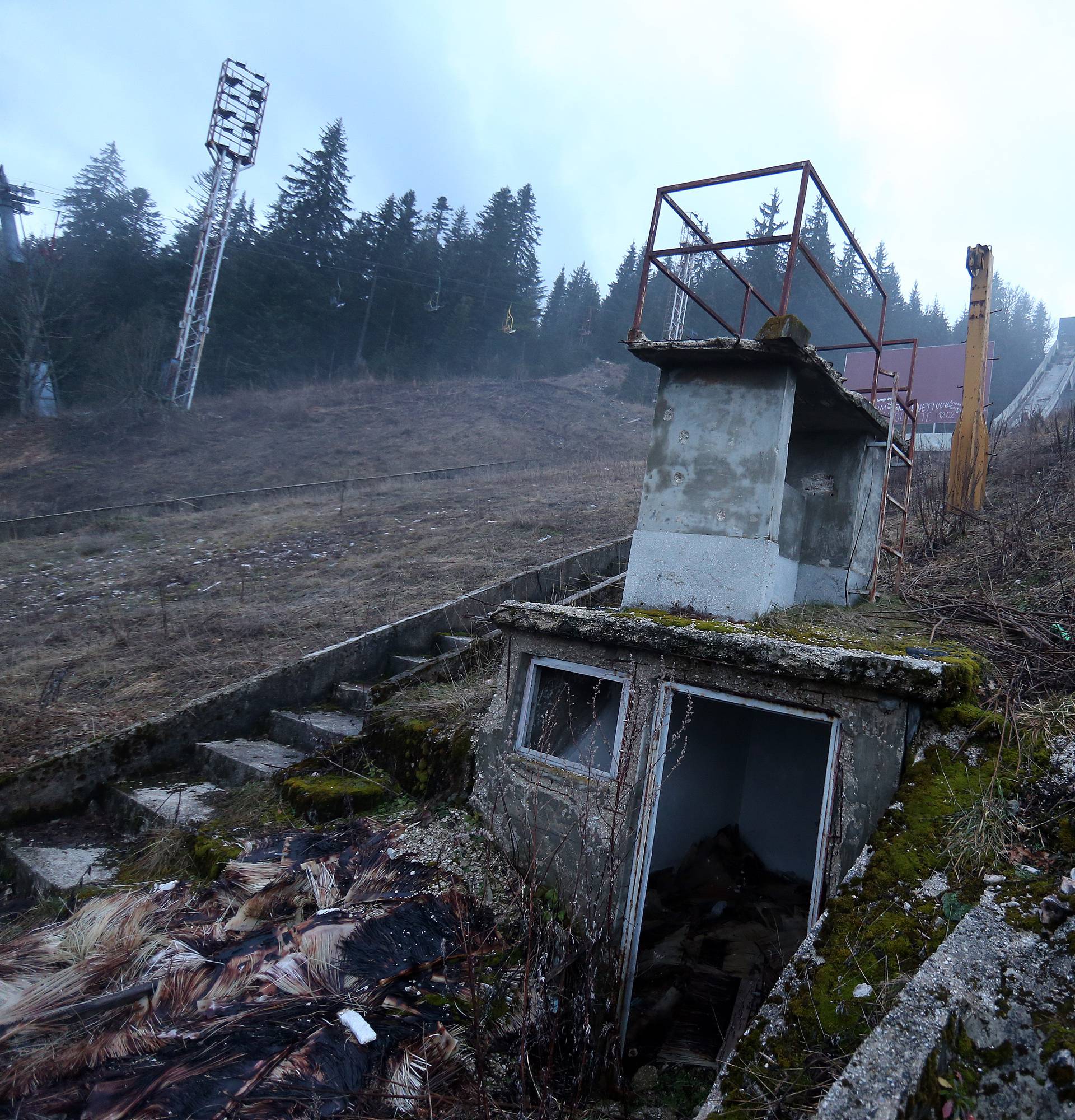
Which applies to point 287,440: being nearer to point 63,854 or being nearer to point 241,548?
point 241,548

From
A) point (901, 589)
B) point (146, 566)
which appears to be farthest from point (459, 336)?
point (901, 589)

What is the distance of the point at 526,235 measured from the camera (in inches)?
1651

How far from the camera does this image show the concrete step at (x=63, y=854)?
15.1 ft

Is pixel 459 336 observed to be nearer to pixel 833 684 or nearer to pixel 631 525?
pixel 631 525

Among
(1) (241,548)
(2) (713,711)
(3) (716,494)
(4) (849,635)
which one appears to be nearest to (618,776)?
(4) (849,635)

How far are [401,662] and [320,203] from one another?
33560mm

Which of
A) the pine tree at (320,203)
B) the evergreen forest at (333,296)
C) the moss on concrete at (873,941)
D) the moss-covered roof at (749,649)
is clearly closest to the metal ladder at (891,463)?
the moss-covered roof at (749,649)

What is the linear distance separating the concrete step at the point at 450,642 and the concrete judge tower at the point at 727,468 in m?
2.45

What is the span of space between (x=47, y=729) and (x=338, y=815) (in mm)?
2948

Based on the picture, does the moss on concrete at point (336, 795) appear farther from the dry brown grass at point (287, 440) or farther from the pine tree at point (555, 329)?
the pine tree at point (555, 329)

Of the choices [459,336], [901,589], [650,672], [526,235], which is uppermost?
[526,235]

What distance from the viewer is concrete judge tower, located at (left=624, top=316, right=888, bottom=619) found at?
16.5 ft

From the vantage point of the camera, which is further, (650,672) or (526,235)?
(526,235)

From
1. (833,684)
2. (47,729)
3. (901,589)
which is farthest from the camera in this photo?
A: (901,589)
